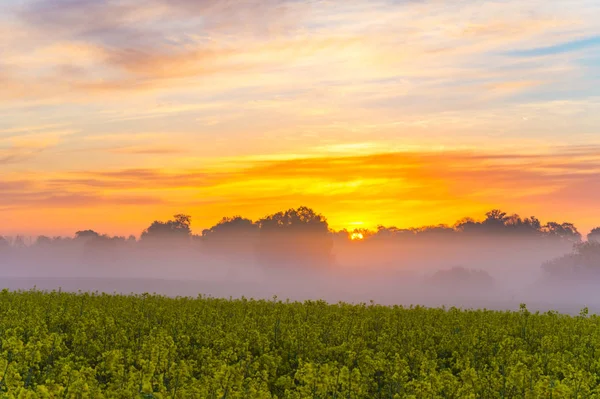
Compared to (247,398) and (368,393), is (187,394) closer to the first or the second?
(247,398)

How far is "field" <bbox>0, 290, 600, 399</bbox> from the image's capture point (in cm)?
1638

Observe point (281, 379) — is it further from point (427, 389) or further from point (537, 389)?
point (537, 389)

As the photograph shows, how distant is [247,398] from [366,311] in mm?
15110

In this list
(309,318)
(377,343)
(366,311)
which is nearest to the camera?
(377,343)

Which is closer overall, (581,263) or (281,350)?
(281,350)

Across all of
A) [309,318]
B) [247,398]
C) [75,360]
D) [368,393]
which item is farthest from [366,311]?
[247,398]

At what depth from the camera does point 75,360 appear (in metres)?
21.4

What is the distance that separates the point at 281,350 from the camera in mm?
22656

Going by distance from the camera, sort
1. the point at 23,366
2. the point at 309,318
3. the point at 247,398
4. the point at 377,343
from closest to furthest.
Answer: the point at 247,398 → the point at 23,366 → the point at 377,343 → the point at 309,318

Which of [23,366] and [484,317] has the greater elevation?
[484,317]

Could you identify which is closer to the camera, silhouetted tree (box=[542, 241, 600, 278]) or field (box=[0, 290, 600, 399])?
field (box=[0, 290, 600, 399])

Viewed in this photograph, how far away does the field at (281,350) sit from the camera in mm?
16375

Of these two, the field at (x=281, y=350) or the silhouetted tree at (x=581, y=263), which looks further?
the silhouetted tree at (x=581, y=263)

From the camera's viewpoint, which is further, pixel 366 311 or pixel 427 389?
pixel 366 311
